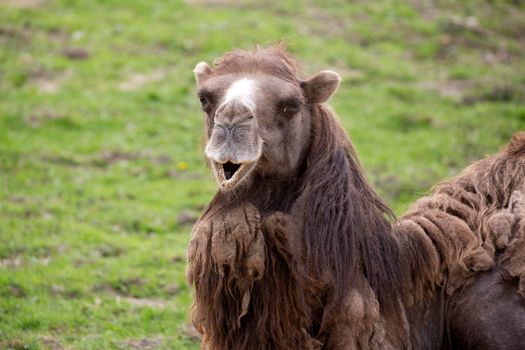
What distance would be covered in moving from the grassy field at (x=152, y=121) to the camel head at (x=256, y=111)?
1.01 meters

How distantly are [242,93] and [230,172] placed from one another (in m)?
0.53

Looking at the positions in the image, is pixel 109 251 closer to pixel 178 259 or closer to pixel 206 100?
pixel 178 259

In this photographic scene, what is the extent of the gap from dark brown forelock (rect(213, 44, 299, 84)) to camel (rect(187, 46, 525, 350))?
0.03 ft

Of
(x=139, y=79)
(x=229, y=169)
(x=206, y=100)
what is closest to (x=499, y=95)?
(x=139, y=79)

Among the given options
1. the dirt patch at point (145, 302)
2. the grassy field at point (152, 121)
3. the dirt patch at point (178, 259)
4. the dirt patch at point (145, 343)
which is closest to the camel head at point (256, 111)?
the grassy field at point (152, 121)

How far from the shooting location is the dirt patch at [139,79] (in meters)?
16.5

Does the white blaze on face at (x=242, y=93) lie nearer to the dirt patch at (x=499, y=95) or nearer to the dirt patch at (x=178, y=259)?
the dirt patch at (x=178, y=259)

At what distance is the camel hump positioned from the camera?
23.5ft

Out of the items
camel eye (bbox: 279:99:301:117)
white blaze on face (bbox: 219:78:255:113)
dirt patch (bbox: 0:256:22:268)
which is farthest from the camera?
dirt patch (bbox: 0:256:22:268)

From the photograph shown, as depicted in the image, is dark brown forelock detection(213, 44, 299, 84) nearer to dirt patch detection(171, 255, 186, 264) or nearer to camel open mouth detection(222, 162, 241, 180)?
camel open mouth detection(222, 162, 241, 180)

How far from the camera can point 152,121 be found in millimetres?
15219

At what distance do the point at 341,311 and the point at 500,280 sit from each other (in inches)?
46.6

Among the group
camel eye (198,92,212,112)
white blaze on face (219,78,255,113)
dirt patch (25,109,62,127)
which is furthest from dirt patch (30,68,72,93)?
white blaze on face (219,78,255,113)

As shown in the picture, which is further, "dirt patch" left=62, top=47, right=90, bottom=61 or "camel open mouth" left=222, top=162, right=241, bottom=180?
"dirt patch" left=62, top=47, right=90, bottom=61
